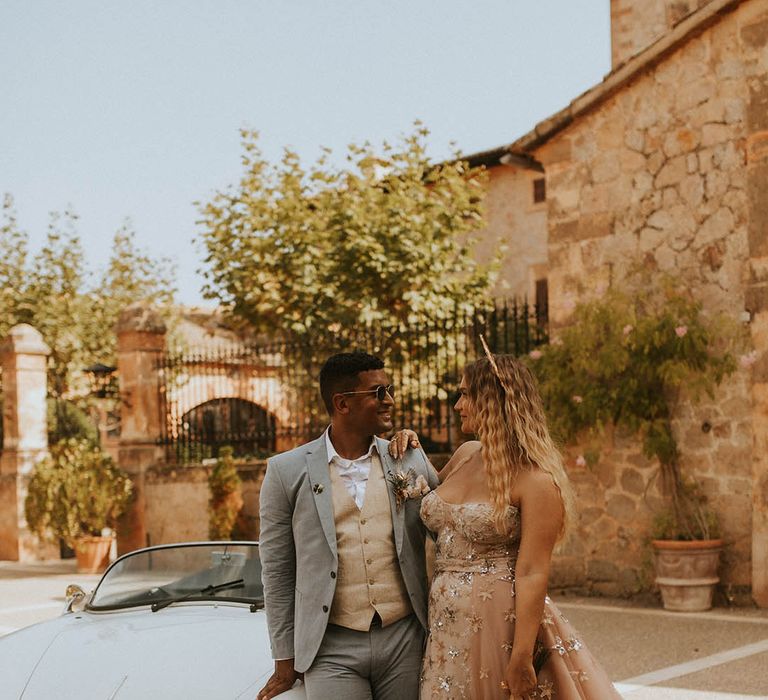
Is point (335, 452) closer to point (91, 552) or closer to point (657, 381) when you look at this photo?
point (657, 381)

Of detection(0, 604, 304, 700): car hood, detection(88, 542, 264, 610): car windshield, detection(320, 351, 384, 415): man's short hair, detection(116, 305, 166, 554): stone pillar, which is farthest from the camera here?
detection(116, 305, 166, 554): stone pillar

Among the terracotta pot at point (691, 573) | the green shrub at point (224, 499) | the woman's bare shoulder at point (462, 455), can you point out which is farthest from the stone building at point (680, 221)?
the woman's bare shoulder at point (462, 455)

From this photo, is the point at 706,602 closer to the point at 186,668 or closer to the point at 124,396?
the point at 186,668

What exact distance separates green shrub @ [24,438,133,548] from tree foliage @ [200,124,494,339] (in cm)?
339

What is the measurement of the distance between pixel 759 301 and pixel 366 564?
7.57m

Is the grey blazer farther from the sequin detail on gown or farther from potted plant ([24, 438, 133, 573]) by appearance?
potted plant ([24, 438, 133, 573])

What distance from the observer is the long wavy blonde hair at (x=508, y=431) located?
3314 millimetres

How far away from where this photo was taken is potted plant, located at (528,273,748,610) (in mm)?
10242

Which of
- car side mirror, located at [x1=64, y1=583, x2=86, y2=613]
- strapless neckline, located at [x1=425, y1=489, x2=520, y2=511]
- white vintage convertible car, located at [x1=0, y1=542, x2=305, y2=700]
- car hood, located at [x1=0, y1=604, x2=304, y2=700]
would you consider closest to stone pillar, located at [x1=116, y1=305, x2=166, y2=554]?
car side mirror, located at [x1=64, y1=583, x2=86, y2=613]

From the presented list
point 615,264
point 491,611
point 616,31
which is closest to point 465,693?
point 491,611

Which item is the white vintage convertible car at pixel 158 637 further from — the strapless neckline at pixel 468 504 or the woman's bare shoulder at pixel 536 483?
the woman's bare shoulder at pixel 536 483

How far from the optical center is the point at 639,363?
416 inches

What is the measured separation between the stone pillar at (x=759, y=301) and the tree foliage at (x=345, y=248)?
276 inches

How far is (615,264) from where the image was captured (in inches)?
448
